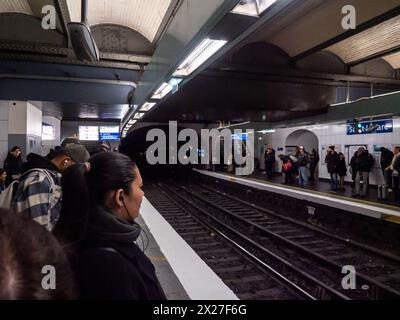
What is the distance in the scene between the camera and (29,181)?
89.0 inches

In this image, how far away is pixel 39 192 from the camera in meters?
2.24

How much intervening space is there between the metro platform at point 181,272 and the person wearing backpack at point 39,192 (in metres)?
1.16

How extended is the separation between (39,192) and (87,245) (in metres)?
1.31

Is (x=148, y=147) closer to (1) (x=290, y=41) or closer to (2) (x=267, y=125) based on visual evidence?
(2) (x=267, y=125)

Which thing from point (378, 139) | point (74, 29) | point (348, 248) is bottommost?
point (348, 248)

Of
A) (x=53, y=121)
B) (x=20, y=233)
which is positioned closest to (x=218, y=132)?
(x=53, y=121)

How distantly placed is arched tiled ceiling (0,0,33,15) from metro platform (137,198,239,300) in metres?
6.88

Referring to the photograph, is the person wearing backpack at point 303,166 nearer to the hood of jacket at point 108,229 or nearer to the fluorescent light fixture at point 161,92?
the fluorescent light fixture at point 161,92

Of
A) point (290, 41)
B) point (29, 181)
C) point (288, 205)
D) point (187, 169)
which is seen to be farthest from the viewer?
point (187, 169)

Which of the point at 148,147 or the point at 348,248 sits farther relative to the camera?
the point at 148,147

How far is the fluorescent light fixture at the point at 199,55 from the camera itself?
10.5ft

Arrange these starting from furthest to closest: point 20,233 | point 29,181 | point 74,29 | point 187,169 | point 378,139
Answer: point 187,169
point 378,139
point 74,29
point 29,181
point 20,233

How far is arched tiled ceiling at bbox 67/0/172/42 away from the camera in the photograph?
26.5 feet

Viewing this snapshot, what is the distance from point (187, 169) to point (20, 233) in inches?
947
